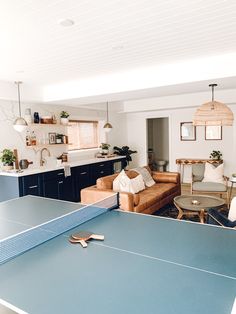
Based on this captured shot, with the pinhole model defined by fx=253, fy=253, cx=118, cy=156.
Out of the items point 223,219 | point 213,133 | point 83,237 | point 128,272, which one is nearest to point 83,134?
point 213,133

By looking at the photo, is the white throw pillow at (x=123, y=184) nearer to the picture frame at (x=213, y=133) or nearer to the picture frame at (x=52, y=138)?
the picture frame at (x=52, y=138)

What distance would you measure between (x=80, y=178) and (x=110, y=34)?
12.5 ft

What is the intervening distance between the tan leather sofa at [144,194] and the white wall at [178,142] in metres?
2.15

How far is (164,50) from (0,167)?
12.1 feet

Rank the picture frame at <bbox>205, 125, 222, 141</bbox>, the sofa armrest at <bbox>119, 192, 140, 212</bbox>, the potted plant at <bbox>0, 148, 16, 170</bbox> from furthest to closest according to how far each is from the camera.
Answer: the picture frame at <bbox>205, 125, 222, 141</bbox>
the potted plant at <bbox>0, 148, 16, 170</bbox>
the sofa armrest at <bbox>119, 192, 140, 212</bbox>

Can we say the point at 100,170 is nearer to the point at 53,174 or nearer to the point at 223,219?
the point at 53,174

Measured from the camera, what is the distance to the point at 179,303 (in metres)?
1.12

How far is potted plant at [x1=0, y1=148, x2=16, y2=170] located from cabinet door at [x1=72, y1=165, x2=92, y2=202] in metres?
1.36

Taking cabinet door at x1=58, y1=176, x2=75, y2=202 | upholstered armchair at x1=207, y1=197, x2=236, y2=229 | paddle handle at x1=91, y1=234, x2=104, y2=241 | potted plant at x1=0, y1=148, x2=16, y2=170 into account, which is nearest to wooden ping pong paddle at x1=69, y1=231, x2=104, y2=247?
paddle handle at x1=91, y1=234, x2=104, y2=241

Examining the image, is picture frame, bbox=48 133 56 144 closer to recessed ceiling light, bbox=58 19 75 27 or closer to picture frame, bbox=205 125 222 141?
recessed ceiling light, bbox=58 19 75 27

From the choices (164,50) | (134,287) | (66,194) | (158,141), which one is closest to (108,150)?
(66,194)

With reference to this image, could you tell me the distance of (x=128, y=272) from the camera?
138cm

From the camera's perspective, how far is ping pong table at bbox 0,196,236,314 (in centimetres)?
113

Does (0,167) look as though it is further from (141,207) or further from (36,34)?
(36,34)
